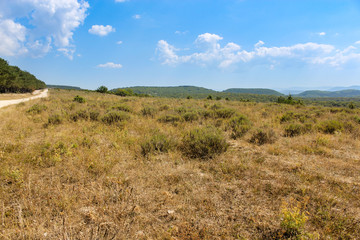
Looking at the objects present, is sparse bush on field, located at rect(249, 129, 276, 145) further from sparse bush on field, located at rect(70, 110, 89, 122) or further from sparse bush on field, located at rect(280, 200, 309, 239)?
sparse bush on field, located at rect(70, 110, 89, 122)

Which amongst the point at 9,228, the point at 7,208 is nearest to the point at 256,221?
the point at 9,228

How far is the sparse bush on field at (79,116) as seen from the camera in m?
9.03

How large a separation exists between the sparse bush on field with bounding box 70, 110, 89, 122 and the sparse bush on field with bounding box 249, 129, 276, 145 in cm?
891

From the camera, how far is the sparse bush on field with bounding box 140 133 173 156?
501 cm

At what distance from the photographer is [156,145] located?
16.8 feet

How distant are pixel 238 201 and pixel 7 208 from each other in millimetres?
4122

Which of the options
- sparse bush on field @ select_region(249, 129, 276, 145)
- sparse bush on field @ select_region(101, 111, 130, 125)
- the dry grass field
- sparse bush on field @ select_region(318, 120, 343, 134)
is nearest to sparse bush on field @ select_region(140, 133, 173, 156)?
the dry grass field

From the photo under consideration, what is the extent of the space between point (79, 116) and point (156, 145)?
21.8 ft

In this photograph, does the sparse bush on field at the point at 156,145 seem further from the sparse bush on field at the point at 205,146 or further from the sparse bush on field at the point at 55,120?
the sparse bush on field at the point at 55,120

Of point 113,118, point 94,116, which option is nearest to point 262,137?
point 113,118

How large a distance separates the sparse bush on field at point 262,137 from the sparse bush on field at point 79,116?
8.91 m

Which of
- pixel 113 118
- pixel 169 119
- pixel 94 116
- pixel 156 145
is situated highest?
pixel 94 116

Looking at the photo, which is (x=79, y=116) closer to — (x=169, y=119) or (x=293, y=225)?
(x=169, y=119)

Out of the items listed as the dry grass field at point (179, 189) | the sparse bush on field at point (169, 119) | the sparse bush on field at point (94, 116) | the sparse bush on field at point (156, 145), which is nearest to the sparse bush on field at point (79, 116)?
the sparse bush on field at point (94, 116)
